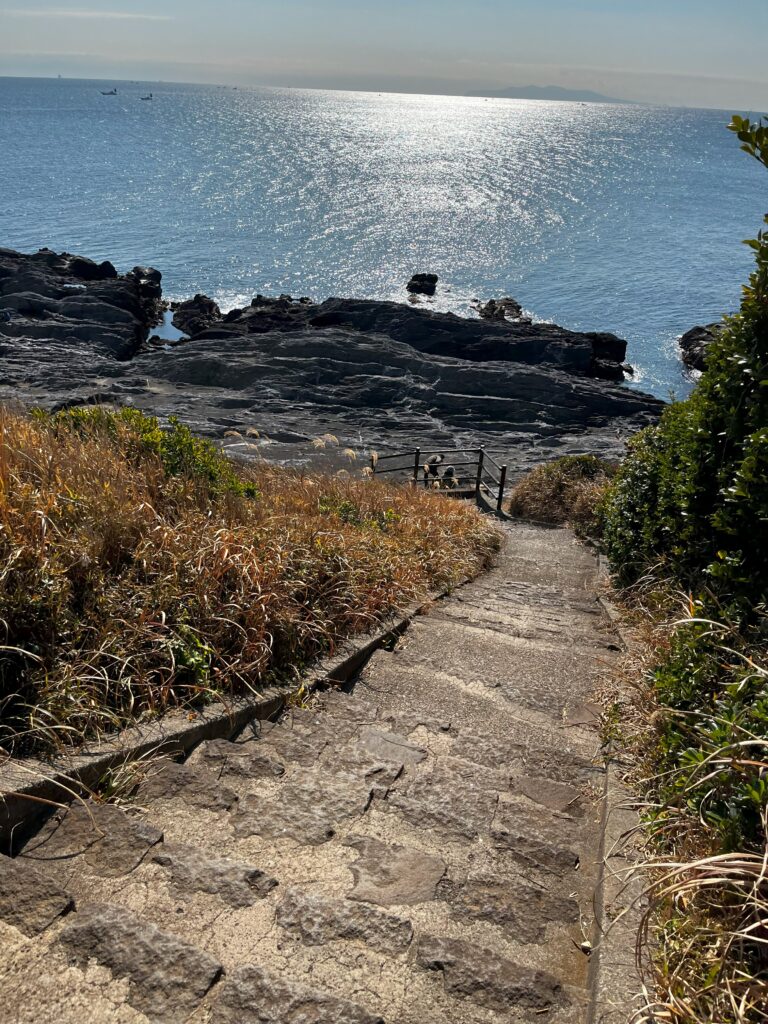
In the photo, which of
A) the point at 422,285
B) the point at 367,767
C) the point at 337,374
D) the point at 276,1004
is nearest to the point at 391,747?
the point at 367,767

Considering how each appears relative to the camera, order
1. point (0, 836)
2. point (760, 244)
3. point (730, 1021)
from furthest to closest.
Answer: point (760, 244)
point (0, 836)
point (730, 1021)

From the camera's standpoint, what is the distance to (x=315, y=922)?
288 centimetres

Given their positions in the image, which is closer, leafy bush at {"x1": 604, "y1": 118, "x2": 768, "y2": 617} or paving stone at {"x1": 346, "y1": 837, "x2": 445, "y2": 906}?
paving stone at {"x1": 346, "y1": 837, "x2": 445, "y2": 906}

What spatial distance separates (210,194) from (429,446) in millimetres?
79650

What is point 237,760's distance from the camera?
3947 mm

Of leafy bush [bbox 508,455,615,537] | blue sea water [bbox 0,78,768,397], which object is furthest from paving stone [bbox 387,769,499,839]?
blue sea water [bbox 0,78,768,397]

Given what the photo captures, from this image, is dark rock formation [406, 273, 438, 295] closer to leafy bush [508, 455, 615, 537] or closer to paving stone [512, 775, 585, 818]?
leafy bush [508, 455, 615, 537]

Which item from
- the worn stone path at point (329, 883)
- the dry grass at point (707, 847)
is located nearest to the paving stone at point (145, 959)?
the worn stone path at point (329, 883)

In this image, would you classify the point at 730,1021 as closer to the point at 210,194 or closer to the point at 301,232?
the point at 301,232

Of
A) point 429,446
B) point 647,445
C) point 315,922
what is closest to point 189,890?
point 315,922

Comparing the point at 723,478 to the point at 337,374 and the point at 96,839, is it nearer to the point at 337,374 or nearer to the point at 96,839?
the point at 96,839

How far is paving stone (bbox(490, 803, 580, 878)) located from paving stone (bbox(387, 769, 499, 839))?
7 centimetres

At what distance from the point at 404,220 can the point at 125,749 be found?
287ft

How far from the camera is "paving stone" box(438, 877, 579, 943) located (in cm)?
310
